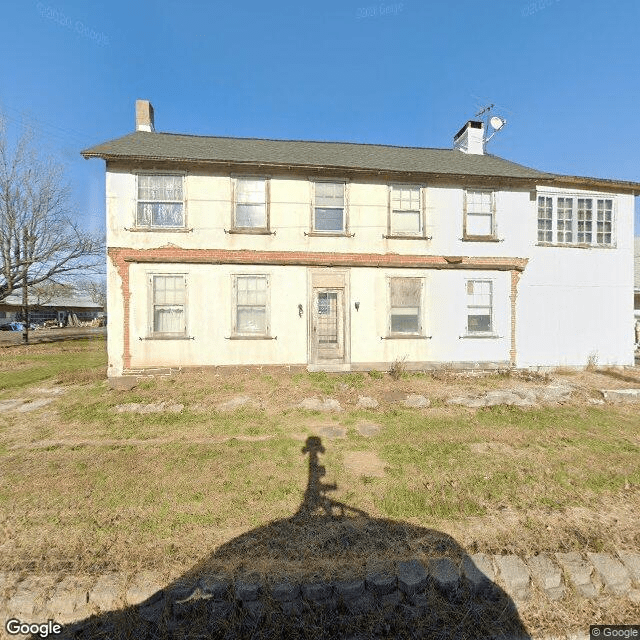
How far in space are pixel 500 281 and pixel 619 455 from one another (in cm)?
Result: 667

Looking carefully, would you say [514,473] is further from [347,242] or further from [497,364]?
[347,242]

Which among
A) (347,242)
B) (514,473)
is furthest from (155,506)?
(347,242)

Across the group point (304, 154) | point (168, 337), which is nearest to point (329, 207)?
point (304, 154)

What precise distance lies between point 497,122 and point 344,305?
35.7 ft

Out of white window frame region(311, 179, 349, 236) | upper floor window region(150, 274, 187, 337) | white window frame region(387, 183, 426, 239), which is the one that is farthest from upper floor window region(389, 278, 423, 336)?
upper floor window region(150, 274, 187, 337)

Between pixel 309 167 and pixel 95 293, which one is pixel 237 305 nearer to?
pixel 309 167

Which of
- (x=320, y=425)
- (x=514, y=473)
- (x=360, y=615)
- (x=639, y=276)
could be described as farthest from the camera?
(x=639, y=276)

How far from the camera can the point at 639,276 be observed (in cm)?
1853

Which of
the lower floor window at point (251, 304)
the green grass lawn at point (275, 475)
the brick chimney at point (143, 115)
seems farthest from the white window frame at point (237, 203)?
the brick chimney at point (143, 115)

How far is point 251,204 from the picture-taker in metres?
9.95

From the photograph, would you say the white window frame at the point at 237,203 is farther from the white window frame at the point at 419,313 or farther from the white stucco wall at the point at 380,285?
the white window frame at the point at 419,313

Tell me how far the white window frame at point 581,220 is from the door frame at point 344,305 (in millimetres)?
7375

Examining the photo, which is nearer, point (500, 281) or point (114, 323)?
point (114, 323)

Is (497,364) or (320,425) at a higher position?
(497,364)
